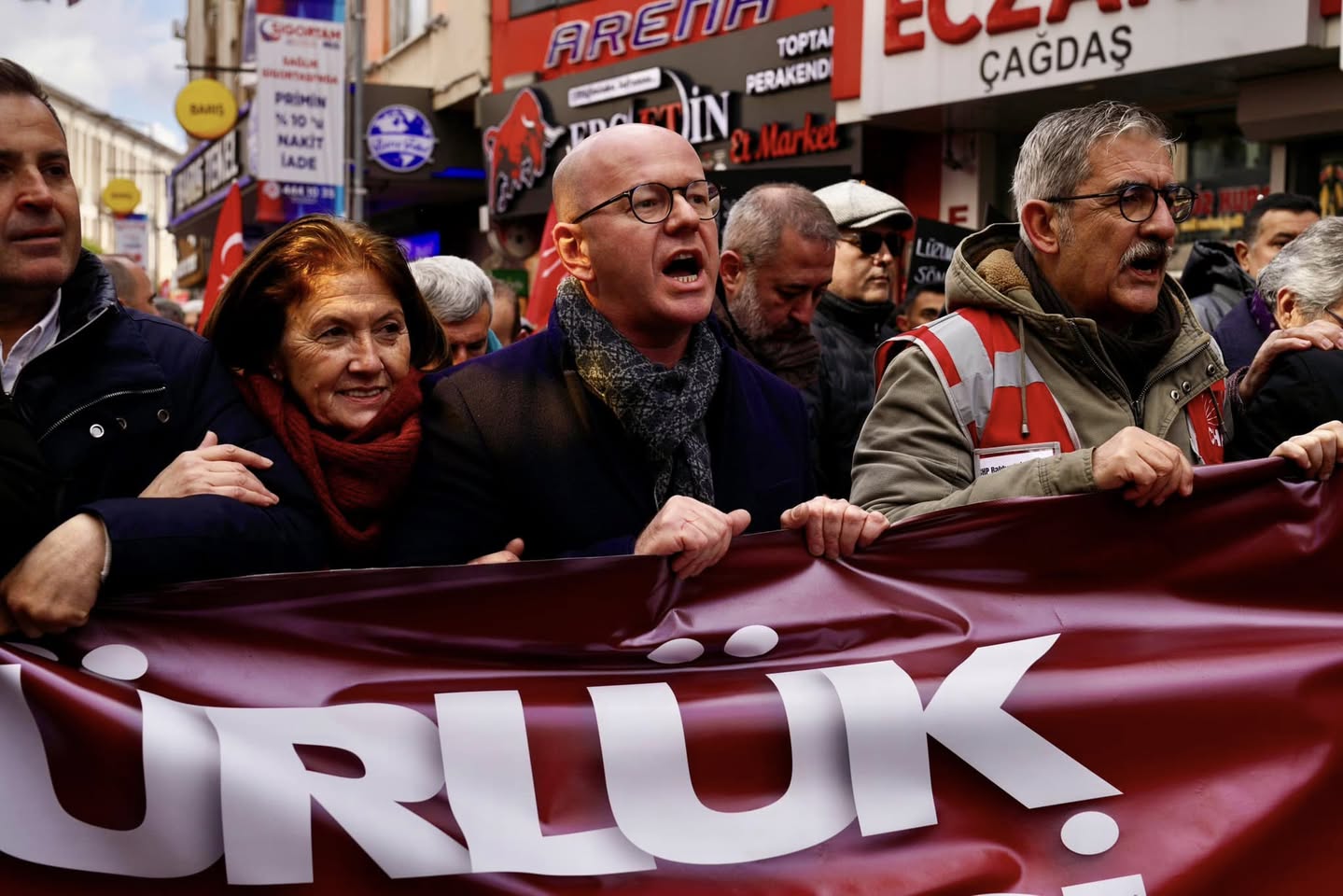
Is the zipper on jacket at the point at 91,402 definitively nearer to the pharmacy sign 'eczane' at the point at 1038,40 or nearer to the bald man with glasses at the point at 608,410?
the bald man with glasses at the point at 608,410

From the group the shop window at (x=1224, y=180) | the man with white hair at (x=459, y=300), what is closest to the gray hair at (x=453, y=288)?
the man with white hair at (x=459, y=300)

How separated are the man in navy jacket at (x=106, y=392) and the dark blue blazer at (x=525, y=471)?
0.23m

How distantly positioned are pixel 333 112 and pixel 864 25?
5.21 m

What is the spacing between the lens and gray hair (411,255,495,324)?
5051 millimetres

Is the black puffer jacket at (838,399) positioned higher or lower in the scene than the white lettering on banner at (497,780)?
higher

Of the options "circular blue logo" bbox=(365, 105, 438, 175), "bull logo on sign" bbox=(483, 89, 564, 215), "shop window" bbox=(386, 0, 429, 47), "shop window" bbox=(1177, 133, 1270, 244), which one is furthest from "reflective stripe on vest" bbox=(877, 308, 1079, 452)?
"shop window" bbox=(386, 0, 429, 47)

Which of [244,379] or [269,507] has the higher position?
[244,379]

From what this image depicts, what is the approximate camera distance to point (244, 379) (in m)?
3.06

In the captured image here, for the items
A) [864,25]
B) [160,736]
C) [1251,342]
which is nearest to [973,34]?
[864,25]

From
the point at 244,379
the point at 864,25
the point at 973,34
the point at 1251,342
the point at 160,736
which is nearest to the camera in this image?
the point at 160,736

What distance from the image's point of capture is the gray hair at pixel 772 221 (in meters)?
4.69

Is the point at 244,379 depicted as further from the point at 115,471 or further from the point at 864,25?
the point at 864,25

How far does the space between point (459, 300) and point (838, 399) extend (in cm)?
126

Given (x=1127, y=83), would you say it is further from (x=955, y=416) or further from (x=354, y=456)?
(x=354, y=456)
